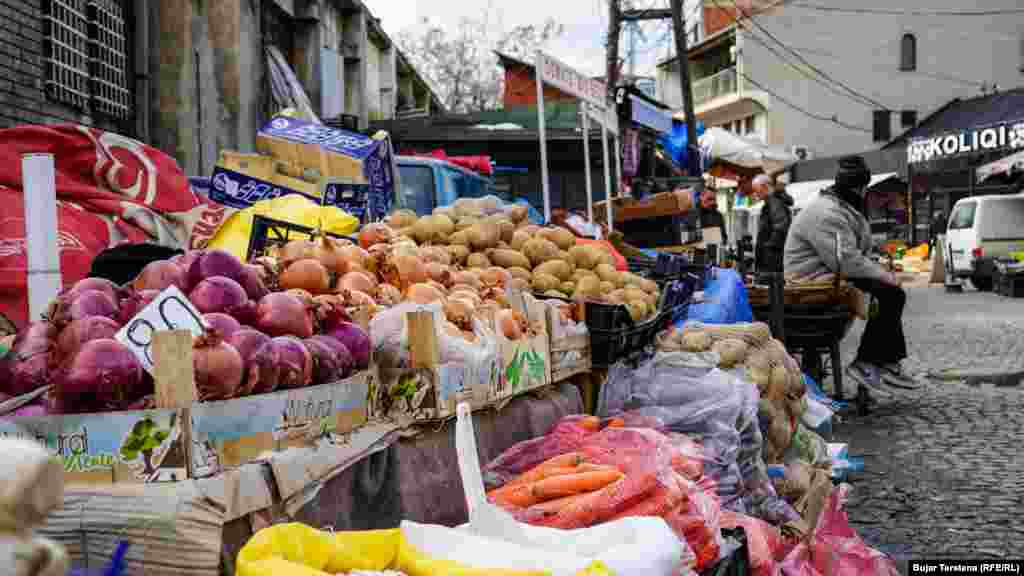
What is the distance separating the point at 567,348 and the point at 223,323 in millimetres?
2198

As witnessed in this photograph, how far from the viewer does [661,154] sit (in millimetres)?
23828

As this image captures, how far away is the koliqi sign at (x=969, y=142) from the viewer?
30.3 metres

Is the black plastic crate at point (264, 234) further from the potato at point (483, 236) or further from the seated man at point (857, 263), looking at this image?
A: the seated man at point (857, 263)

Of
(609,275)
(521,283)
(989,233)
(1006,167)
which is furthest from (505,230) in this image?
(1006,167)

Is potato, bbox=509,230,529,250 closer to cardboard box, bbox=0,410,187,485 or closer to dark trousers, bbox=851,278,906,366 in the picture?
dark trousers, bbox=851,278,906,366

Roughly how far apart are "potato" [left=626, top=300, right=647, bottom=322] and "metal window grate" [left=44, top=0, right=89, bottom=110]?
524cm

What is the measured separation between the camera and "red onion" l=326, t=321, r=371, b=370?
3.67 m

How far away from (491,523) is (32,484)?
1828 millimetres

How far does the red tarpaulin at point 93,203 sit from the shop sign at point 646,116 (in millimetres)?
11360

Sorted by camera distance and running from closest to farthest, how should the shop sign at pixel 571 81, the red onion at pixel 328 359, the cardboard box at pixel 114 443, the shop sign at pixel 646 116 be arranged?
1. the cardboard box at pixel 114 443
2. the red onion at pixel 328 359
3. the shop sign at pixel 571 81
4. the shop sign at pixel 646 116

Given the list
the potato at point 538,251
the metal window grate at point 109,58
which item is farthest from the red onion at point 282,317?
the metal window grate at point 109,58

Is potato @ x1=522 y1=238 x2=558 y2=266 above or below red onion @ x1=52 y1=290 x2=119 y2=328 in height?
above

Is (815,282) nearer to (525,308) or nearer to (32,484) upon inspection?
(525,308)

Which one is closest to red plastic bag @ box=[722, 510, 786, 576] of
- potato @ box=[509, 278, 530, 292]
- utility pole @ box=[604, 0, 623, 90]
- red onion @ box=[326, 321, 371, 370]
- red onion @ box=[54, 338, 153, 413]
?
red onion @ box=[326, 321, 371, 370]
